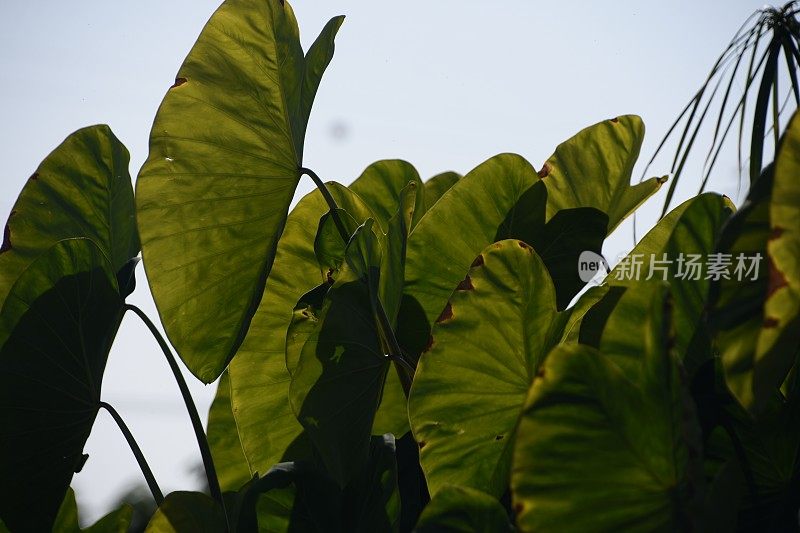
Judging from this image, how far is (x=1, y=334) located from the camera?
2.48 feet

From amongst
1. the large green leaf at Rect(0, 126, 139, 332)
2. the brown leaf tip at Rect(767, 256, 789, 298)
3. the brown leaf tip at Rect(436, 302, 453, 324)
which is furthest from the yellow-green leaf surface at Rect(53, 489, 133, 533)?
the brown leaf tip at Rect(767, 256, 789, 298)

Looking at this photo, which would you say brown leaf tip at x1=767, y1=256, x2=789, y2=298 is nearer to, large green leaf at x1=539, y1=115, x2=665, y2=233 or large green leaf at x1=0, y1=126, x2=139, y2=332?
large green leaf at x1=539, y1=115, x2=665, y2=233

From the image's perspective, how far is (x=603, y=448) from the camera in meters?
0.43

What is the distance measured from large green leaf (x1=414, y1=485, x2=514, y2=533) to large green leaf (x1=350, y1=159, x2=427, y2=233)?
1.62 ft

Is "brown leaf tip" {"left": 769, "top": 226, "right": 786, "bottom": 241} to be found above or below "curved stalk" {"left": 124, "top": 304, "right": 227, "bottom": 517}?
Answer: above

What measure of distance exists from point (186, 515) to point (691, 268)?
0.46m

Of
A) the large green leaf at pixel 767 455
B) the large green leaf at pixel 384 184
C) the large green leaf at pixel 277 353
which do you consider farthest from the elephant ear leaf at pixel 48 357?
the large green leaf at pixel 767 455

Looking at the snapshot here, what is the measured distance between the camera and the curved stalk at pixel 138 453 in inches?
31.6

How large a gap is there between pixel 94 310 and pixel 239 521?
24 centimetres

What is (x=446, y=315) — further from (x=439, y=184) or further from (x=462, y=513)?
(x=439, y=184)

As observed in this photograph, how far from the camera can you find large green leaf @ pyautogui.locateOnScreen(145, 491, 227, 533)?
703 mm

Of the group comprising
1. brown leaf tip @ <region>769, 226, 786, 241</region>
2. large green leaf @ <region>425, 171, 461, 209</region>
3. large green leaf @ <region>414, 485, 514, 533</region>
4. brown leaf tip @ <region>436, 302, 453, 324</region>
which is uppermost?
large green leaf @ <region>425, 171, 461, 209</region>

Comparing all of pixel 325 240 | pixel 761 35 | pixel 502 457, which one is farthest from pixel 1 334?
pixel 761 35

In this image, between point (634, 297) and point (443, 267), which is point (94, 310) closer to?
point (443, 267)
